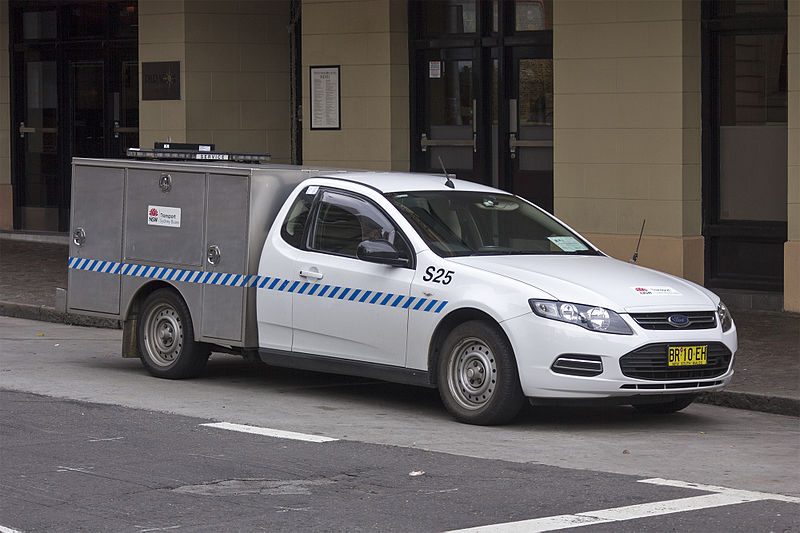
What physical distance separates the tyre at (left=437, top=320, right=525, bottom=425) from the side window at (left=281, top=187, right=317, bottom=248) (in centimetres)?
165

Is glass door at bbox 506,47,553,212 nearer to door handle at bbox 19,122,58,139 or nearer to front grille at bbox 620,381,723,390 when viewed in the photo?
front grille at bbox 620,381,723,390

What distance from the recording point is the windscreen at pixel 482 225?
10.4 m

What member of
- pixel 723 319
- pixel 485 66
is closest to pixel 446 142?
pixel 485 66

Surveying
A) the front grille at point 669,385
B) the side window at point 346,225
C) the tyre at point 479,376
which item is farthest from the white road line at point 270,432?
the front grille at point 669,385

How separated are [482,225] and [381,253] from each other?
950mm

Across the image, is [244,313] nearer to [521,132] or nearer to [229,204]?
[229,204]

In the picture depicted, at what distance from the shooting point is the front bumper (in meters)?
9.30

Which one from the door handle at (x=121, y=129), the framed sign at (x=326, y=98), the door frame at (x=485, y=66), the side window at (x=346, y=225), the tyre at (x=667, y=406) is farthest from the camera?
the door handle at (x=121, y=129)

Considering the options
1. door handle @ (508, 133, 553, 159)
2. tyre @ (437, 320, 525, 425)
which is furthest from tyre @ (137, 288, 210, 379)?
→ door handle @ (508, 133, 553, 159)

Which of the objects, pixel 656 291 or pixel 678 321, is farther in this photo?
pixel 656 291

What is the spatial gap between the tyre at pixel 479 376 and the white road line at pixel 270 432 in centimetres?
110

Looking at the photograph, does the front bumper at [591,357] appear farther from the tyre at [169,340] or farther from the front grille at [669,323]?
the tyre at [169,340]

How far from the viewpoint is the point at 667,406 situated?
10.4m

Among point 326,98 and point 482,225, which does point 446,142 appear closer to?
point 326,98
